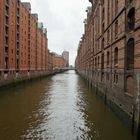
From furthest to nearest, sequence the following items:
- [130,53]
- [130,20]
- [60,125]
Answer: [130,20]
[130,53]
[60,125]

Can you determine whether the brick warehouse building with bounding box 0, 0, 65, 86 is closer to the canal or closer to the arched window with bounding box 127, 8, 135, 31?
the canal

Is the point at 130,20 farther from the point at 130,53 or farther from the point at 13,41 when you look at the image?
the point at 13,41

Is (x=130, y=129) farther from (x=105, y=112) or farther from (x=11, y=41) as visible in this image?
(x=11, y=41)

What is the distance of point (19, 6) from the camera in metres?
43.5

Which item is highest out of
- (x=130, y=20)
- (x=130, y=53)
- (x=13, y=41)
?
(x=13, y=41)

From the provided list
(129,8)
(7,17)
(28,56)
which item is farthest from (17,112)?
(28,56)

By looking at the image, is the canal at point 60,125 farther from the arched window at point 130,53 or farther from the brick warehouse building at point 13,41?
the brick warehouse building at point 13,41

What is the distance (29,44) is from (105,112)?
139ft

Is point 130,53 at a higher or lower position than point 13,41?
lower

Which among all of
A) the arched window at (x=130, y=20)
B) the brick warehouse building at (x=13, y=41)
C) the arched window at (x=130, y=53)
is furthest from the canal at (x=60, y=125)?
the brick warehouse building at (x=13, y=41)

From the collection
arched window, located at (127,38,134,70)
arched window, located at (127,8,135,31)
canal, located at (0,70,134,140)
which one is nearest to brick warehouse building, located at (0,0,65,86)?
canal, located at (0,70,134,140)

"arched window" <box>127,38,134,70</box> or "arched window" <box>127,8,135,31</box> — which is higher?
"arched window" <box>127,8,135,31</box>

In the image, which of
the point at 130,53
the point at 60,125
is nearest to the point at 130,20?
the point at 130,53

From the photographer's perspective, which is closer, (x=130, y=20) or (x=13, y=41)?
(x=130, y=20)
